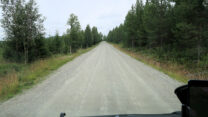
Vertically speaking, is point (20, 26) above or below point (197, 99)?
above

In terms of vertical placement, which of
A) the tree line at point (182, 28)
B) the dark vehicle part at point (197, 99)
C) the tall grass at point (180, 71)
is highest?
the tree line at point (182, 28)

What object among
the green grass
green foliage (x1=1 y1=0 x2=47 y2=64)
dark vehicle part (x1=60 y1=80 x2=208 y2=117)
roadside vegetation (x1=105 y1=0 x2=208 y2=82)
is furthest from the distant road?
green foliage (x1=1 y1=0 x2=47 y2=64)

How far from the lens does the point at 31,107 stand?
346cm

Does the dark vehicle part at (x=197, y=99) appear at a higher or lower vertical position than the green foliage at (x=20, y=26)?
lower

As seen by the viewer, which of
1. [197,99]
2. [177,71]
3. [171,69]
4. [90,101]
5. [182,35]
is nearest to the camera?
[197,99]

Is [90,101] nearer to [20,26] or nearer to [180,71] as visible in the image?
[180,71]

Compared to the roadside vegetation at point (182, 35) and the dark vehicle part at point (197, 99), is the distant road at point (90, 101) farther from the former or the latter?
the roadside vegetation at point (182, 35)

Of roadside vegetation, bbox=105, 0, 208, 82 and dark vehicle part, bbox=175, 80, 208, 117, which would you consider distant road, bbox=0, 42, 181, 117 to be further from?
roadside vegetation, bbox=105, 0, 208, 82

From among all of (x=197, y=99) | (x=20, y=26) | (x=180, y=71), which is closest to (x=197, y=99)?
(x=197, y=99)

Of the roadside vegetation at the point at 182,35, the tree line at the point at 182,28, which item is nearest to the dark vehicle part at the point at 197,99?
the roadside vegetation at the point at 182,35

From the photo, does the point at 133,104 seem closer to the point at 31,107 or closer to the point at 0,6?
the point at 31,107

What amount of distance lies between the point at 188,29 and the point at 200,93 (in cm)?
1334

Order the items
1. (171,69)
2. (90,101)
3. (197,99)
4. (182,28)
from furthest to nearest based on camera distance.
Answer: (182,28) → (171,69) → (90,101) → (197,99)

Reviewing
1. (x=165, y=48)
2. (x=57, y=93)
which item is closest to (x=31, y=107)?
(x=57, y=93)
